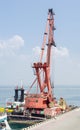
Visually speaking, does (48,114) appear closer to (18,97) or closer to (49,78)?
(49,78)

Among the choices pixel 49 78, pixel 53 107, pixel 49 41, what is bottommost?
pixel 53 107

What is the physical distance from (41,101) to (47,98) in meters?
4.34

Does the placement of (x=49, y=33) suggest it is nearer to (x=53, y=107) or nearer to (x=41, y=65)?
(x=41, y=65)

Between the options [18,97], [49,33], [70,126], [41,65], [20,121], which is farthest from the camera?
[18,97]

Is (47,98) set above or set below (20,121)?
above

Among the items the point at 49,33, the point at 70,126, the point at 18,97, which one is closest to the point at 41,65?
the point at 49,33

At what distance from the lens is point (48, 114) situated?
83.6m

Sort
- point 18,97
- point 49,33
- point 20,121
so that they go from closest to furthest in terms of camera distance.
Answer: point 20,121 → point 49,33 → point 18,97

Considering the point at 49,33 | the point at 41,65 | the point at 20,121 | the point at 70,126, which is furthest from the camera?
the point at 49,33

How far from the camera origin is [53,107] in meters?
89.2

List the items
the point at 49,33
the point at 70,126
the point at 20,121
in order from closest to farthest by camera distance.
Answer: the point at 70,126 → the point at 20,121 → the point at 49,33

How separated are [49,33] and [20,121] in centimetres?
2720

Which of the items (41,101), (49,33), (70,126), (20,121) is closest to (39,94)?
(41,101)

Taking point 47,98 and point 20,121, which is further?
point 47,98
